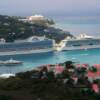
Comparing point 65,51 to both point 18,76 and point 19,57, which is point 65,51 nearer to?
point 19,57

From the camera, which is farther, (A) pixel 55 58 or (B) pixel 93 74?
(A) pixel 55 58

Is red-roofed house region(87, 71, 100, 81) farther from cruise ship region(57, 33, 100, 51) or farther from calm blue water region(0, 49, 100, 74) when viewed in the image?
cruise ship region(57, 33, 100, 51)

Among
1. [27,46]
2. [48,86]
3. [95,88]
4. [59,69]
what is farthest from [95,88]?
[27,46]

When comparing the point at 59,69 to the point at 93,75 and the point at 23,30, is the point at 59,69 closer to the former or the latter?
the point at 93,75

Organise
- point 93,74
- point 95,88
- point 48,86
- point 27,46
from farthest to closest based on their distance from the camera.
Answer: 1. point 27,46
2. point 93,74
3. point 48,86
4. point 95,88

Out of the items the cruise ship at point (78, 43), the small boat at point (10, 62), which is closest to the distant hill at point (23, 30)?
the cruise ship at point (78, 43)

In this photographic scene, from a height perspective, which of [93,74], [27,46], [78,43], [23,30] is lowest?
[78,43]

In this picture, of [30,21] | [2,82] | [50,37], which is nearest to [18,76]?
[2,82]

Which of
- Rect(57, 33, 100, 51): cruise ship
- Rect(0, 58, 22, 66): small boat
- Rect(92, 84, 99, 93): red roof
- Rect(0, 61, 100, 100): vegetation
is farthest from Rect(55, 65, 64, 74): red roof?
Rect(57, 33, 100, 51): cruise ship
